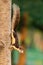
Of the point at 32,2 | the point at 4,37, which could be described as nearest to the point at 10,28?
the point at 4,37

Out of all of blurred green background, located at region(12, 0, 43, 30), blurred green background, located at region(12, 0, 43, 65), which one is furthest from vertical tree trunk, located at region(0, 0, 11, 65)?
blurred green background, located at region(12, 0, 43, 30)

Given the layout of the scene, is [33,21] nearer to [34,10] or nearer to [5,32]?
[34,10]

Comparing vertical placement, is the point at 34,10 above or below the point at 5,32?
below

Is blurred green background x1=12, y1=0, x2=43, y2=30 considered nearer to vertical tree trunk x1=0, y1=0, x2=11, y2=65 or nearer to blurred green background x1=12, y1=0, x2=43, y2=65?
blurred green background x1=12, y1=0, x2=43, y2=65

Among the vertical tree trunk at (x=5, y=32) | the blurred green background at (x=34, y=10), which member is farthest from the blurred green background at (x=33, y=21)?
the vertical tree trunk at (x=5, y=32)

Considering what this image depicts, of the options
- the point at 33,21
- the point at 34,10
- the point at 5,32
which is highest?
the point at 5,32

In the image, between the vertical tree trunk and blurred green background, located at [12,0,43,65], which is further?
blurred green background, located at [12,0,43,65]

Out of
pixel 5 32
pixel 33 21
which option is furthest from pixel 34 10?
pixel 5 32

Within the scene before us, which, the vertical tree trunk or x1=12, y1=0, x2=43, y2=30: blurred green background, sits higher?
the vertical tree trunk
